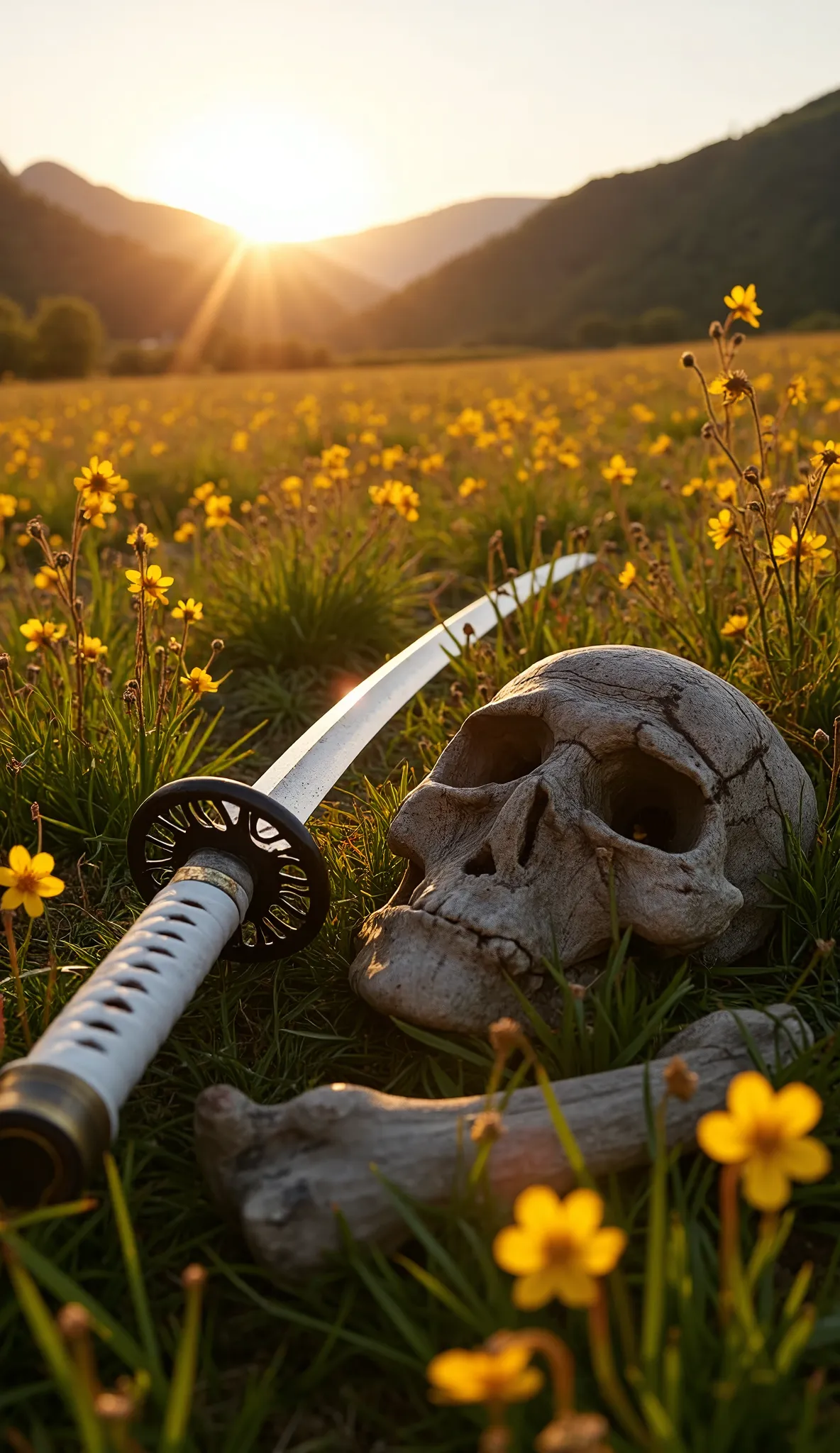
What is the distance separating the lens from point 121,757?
9.93ft

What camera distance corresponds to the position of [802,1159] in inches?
40.9

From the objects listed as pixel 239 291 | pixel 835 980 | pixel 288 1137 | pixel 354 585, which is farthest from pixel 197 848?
pixel 239 291

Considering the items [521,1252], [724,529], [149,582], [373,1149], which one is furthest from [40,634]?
[521,1252]

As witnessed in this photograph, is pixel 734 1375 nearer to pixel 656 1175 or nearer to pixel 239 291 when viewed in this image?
pixel 656 1175

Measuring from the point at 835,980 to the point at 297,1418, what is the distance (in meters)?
1.54

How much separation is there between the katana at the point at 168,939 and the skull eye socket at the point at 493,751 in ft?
1.08

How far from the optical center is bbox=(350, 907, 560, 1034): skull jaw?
190 centimetres

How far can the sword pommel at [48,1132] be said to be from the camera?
1354 mm

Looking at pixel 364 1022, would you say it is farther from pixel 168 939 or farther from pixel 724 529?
pixel 724 529

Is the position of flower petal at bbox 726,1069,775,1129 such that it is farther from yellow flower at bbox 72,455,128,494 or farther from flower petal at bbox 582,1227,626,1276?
yellow flower at bbox 72,455,128,494

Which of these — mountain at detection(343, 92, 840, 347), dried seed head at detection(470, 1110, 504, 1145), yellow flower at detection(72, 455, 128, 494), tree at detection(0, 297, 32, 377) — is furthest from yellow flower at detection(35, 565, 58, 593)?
mountain at detection(343, 92, 840, 347)

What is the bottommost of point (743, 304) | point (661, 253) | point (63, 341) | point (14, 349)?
point (743, 304)

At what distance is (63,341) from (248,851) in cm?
5233

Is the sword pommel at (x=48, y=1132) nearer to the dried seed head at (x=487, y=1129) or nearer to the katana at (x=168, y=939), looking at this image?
the katana at (x=168, y=939)
